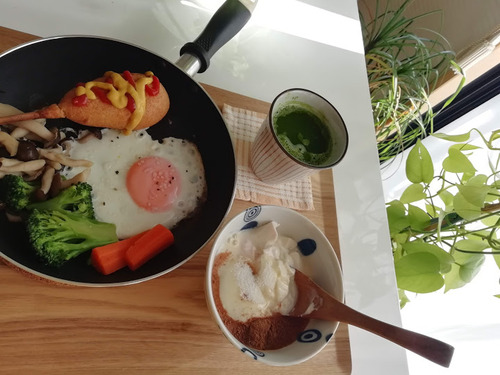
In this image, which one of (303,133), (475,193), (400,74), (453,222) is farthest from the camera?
(400,74)

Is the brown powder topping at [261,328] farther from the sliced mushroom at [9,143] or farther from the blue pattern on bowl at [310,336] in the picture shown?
the sliced mushroom at [9,143]

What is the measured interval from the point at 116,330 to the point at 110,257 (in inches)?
5.8

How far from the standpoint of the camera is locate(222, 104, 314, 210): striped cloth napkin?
106cm

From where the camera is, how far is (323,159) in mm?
967

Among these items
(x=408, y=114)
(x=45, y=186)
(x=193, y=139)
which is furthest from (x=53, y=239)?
(x=408, y=114)

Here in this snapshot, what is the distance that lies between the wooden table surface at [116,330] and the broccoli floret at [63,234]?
7 centimetres

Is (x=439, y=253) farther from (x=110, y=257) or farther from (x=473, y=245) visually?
(x=110, y=257)

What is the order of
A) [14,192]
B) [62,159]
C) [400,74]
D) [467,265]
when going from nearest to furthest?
[14,192], [62,159], [467,265], [400,74]

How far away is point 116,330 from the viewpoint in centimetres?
81

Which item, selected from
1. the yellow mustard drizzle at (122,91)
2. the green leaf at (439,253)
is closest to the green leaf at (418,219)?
the green leaf at (439,253)

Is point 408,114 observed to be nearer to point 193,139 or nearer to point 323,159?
point 323,159

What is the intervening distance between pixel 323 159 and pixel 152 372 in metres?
0.59

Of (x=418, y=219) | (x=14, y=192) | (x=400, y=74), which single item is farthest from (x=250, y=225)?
(x=400, y=74)

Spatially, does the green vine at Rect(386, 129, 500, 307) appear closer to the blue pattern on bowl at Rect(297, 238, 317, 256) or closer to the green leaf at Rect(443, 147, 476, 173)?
the green leaf at Rect(443, 147, 476, 173)
